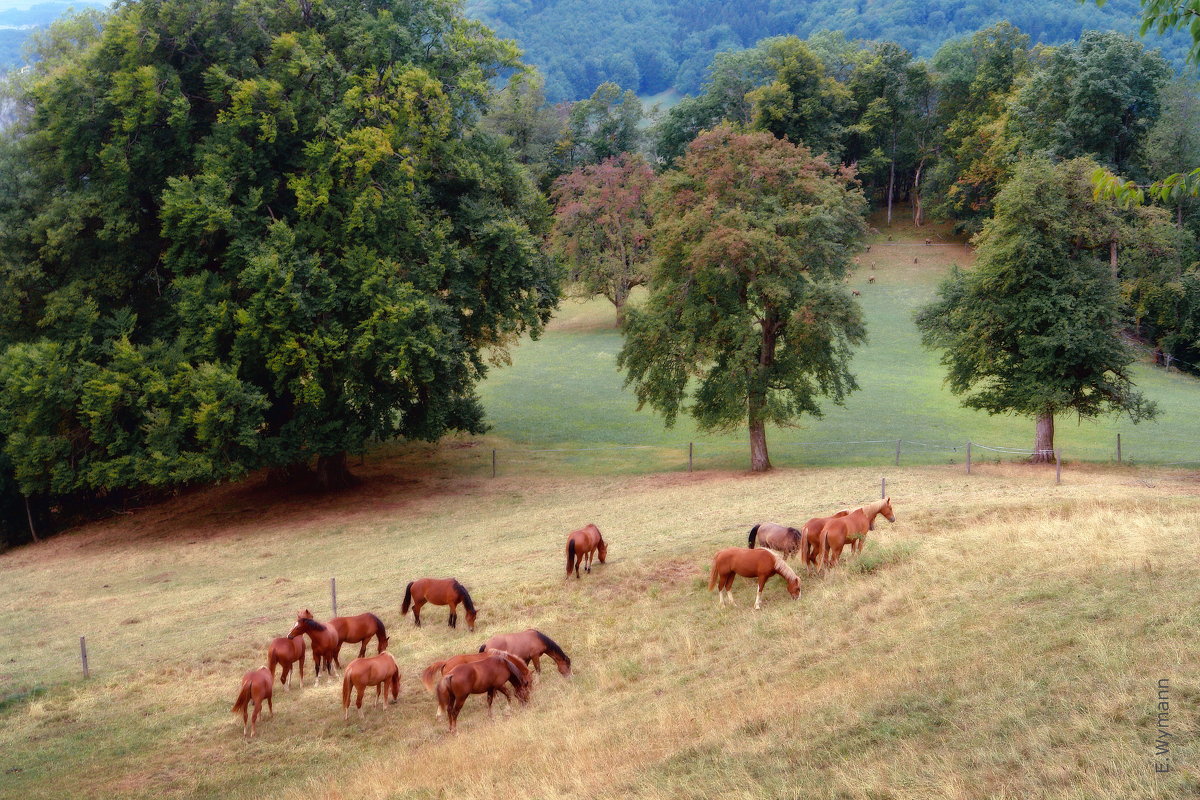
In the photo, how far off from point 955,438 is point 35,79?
3724cm

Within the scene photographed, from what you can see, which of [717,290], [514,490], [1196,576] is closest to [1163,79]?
[717,290]

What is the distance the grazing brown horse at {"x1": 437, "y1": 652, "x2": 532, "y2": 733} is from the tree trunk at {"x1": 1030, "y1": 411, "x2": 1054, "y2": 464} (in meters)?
25.8

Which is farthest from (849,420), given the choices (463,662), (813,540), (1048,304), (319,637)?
(463,662)

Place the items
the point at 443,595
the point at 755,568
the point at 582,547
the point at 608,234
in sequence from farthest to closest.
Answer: the point at 608,234, the point at 582,547, the point at 443,595, the point at 755,568

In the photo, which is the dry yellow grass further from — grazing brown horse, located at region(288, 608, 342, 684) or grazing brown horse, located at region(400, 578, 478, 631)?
grazing brown horse, located at region(288, 608, 342, 684)

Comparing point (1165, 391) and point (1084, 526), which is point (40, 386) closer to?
point (1084, 526)

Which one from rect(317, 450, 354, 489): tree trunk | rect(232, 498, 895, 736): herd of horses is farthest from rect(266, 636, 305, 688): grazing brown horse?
rect(317, 450, 354, 489): tree trunk

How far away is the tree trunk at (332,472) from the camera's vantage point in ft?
115

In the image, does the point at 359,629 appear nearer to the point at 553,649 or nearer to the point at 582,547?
the point at 553,649

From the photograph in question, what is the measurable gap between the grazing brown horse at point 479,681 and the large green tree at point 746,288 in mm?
20426

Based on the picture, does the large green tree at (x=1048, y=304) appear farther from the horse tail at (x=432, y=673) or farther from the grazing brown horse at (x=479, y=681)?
the horse tail at (x=432, y=673)

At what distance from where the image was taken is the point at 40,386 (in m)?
28.7

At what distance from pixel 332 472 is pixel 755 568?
22953 millimetres

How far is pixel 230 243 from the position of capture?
99.1 feet
